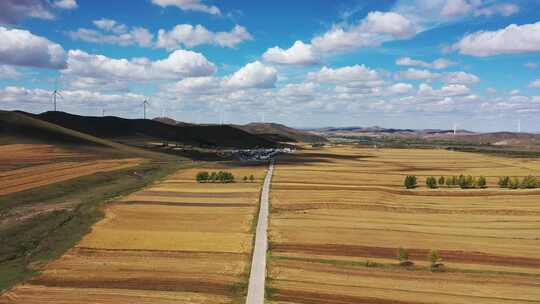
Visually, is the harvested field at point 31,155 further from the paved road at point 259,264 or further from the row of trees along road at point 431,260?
the row of trees along road at point 431,260

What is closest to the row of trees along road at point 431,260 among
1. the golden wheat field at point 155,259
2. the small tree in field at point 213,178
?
the golden wheat field at point 155,259

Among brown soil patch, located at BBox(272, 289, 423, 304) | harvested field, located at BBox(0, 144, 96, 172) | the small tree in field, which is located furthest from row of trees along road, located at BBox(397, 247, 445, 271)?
harvested field, located at BBox(0, 144, 96, 172)

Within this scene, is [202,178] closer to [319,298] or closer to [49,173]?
[49,173]

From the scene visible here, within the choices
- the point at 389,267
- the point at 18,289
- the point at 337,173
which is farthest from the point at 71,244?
the point at 337,173

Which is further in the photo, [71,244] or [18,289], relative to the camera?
[71,244]

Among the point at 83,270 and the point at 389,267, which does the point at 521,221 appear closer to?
the point at 389,267

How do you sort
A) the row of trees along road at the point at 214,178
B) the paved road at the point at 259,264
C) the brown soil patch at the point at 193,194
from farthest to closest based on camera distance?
the row of trees along road at the point at 214,178, the brown soil patch at the point at 193,194, the paved road at the point at 259,264
